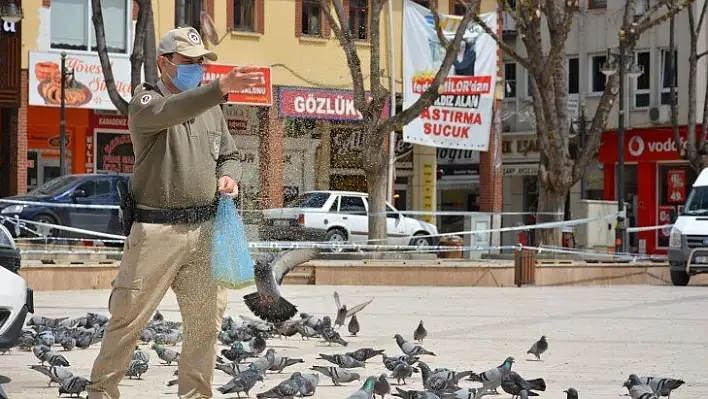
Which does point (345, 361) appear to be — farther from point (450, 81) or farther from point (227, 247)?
point (450, 81)

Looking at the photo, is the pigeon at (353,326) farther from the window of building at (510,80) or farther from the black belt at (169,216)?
the window of building at (510,80)

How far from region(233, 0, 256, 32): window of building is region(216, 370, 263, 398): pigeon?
99.1ft

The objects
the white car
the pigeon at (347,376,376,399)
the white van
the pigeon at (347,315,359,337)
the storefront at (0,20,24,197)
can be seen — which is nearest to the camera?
the pigeon at (347,376,376,399)

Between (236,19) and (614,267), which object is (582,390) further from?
(236,19)

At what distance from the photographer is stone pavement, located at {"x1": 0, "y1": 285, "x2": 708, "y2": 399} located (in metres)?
9.07

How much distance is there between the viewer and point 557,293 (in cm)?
2064

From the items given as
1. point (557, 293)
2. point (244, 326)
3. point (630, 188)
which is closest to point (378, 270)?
point (557, 293)

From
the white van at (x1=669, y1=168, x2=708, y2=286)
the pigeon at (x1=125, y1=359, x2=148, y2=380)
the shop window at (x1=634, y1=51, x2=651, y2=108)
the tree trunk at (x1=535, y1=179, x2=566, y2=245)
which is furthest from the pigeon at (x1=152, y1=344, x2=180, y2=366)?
the shop window at (x1=634, y1=51, x2=651, y2=108)

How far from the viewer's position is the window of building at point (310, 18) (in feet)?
126

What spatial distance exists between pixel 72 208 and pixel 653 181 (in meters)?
25.5

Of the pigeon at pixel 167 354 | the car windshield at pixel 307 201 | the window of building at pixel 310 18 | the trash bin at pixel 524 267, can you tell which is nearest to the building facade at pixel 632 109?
the window of building at pixel 310 18

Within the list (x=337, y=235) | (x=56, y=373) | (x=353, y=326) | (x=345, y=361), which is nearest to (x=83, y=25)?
(x=337, y=235)

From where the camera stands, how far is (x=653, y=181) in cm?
4809

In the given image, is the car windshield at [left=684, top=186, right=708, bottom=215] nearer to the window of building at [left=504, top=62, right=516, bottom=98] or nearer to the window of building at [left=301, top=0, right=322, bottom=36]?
the window of building at [left=301, top=0, right=322, bottom=36]
